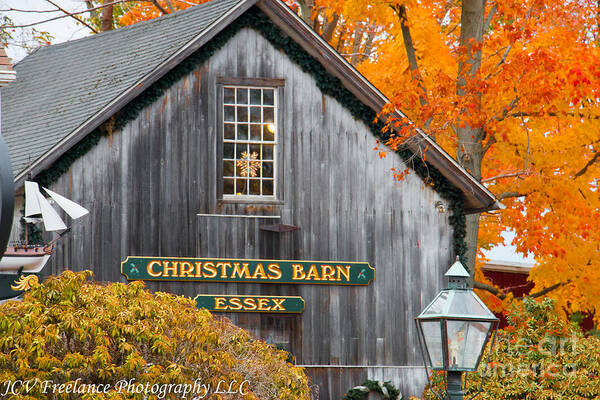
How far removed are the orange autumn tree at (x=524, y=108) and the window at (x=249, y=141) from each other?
147 inches

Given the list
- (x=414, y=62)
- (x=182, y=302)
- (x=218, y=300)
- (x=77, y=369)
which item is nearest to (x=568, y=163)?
(x=414, y=62)

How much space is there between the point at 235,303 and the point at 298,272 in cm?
136

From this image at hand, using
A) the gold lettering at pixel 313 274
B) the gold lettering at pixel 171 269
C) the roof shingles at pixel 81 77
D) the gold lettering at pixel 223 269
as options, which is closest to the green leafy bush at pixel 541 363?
the gold lettering at pixel 313 274

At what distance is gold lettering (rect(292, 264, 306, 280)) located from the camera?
19703mm

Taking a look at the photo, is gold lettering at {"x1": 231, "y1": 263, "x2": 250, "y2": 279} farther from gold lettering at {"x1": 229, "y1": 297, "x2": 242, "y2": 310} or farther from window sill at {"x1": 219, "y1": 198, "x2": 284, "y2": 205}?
window sill at {"x1": 219, "y1": 198, "x2": 284, "y2": 205}

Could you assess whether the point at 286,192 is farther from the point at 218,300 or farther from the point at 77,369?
the point at 77,369

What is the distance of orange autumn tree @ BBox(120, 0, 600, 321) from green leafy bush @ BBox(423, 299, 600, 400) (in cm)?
619

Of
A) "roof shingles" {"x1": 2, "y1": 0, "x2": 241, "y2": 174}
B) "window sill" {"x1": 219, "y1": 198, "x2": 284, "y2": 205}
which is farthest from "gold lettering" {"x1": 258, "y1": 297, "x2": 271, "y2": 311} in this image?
"roof shingles" {"x1": 2, "y1": 0, "x2": 241, "y2": 174}

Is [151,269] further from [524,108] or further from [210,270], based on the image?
[524,108]

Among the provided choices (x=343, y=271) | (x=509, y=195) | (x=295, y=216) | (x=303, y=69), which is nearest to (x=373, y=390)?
(x=343, y=271)

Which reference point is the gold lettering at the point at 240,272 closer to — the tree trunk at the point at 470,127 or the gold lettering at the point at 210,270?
the gold lettering at the point at 210,270

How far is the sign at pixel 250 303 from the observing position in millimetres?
19203

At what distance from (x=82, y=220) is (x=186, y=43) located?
148 inches

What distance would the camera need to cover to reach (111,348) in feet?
39.0
